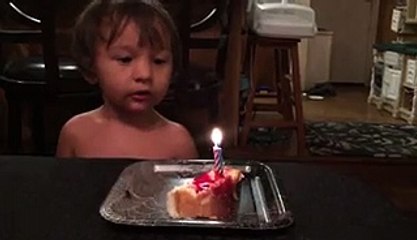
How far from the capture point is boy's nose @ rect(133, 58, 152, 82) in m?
1.15

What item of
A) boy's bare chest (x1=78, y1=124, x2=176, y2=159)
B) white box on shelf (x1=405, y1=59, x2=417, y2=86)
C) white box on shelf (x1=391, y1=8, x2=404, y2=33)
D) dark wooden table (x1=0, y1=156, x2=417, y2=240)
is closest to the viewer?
dark wooden table (x1=0, y1=156, x2=417, y2=240)

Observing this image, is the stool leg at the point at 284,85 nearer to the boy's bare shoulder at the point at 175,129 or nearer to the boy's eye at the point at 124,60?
the boy's bare shoulder at the point at 175,129

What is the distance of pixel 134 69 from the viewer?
117 cm

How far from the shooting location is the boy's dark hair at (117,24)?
3.90 feet

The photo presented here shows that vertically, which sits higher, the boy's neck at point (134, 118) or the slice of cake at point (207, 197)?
the slice of cake at point (207, 197)

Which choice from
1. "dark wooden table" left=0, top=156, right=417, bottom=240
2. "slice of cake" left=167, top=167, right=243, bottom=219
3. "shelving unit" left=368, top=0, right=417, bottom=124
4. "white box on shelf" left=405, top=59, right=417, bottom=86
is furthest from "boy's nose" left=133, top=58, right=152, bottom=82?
"white box on shelf" left=405, top=59, right=417, bottom=86

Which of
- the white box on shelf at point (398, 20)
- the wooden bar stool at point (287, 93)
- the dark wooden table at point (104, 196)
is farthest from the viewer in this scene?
the white box on shelf at point (398, 20)

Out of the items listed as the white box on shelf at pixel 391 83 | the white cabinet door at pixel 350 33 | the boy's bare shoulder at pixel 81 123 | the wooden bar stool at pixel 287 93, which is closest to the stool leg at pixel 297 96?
the wooden bar stool at pixel 287 93

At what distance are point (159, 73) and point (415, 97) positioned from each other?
10.8 feet

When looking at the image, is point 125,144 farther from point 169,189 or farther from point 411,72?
point 411,72

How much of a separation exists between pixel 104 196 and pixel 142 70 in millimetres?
497

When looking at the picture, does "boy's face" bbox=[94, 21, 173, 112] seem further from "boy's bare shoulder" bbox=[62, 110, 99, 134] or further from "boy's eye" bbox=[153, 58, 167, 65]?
"boy's bare shoulder" bbox=[62, 110, 99, 134]

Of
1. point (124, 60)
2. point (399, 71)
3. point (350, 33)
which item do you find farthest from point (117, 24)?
point (350, 33)

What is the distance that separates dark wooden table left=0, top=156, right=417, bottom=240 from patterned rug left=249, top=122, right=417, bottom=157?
78.8 inches
